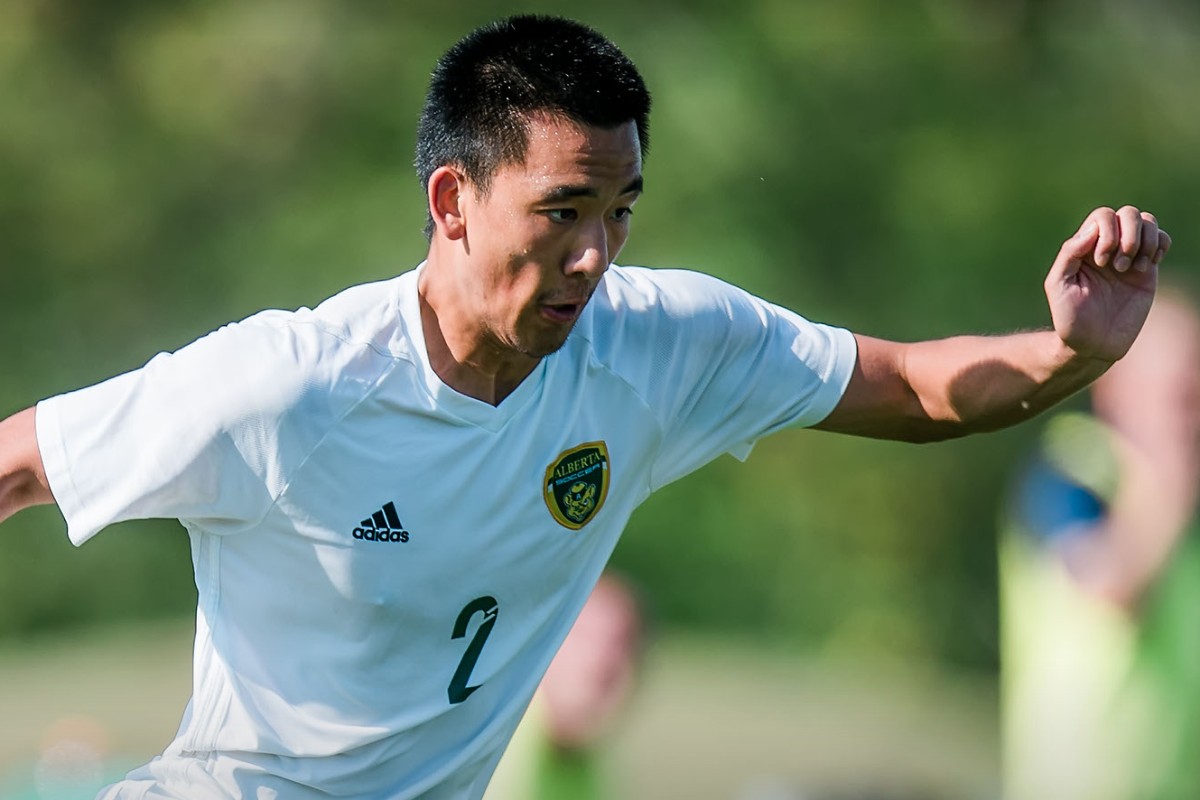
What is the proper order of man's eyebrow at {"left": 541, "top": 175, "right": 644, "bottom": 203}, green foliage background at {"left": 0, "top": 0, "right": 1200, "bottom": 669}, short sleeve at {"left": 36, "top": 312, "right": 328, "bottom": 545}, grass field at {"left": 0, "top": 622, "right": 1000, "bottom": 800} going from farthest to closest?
green foliage background at {"left": 0, "top": 0, "right": 1200, "bottom": 669} → grass field at {"left": 0, "top": 622, "right": 1000, "bottom": 800} → man's eyebrow at {"left": 541, "top": 175, "right": 644, "bottom": 203} → short sleeve at {"left": 36, "top": 312, "right": 328, "bottom": 545}

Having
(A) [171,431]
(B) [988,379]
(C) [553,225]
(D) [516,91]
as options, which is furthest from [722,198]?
(A) [171,431]

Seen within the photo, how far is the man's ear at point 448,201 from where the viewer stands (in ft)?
12.6

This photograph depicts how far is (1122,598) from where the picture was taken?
6.98 meters

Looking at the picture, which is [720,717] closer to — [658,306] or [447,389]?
[658,306]

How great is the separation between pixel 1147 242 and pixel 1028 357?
1.30ft

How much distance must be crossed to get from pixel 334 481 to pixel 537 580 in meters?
0.53

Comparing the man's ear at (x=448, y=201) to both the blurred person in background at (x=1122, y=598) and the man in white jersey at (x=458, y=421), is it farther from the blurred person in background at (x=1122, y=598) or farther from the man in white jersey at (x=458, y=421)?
the blurred person in background at (x=1122, y=598)

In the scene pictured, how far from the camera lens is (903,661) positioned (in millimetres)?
12570

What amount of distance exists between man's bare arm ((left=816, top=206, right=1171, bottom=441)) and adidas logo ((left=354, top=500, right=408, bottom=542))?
1069mm

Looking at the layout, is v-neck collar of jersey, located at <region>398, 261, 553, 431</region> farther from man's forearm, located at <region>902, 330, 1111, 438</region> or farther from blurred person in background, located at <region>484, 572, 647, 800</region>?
blurred person in background, located at <region>484, 572, 647, 800</region>

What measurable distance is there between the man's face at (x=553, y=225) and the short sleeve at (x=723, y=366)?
35cm

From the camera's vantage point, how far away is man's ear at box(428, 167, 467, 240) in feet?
12.6

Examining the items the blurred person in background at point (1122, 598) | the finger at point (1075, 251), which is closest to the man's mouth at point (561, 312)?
the finger at point (1075, 251)

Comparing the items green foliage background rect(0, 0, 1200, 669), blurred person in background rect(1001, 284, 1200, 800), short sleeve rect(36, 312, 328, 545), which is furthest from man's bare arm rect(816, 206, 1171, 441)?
green foliage background rect(0, 0, 1200, 669)
